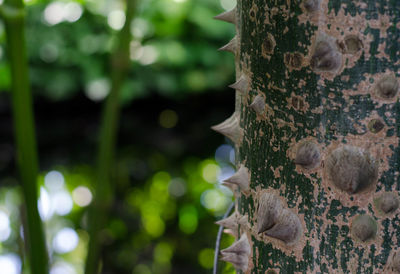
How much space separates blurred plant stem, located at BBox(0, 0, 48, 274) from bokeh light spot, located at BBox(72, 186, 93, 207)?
1457 millimetres

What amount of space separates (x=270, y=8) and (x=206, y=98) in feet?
5.56

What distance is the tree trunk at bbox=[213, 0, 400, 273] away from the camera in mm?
276

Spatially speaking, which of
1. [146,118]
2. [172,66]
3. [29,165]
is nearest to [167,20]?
[172,66]

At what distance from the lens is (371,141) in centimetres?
28

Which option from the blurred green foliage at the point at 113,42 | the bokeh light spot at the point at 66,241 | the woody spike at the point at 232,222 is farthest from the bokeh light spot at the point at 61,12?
the woody spike at the point at 232,222

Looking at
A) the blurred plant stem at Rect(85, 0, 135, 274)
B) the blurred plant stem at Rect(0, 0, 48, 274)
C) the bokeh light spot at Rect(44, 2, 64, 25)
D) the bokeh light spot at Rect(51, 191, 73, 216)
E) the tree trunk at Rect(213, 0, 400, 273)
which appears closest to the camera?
the tree trunk at Rect(213, 0, 400, 273)

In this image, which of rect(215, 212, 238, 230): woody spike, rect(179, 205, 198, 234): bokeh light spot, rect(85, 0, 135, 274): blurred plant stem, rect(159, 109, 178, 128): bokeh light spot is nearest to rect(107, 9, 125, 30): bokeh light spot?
rect(159, 109, 178, 128): bokeh light spot

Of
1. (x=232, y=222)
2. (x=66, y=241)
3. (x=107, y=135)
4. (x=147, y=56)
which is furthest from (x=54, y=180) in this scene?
(x=232, y=222)

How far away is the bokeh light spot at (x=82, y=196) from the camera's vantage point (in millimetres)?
2092

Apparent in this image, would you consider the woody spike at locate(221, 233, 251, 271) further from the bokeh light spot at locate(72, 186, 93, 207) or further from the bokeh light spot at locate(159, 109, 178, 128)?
Result: the bokeh light spot at locate(72, 186, 93, 207)

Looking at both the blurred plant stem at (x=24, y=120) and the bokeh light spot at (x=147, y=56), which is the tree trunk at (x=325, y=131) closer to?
the blurred plant stem at (x=24, y=120)

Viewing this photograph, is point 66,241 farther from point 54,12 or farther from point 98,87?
point 54,12

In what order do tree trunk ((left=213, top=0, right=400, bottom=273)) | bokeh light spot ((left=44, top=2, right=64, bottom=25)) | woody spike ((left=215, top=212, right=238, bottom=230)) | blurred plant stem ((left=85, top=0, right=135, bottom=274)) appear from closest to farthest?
tree trunk ((left=213, top=0, right=400, bottom=273)) < woody spike ((left=215, top=212, right=238, bottom=230)) < blurred plant stem ((left=85, top=0, right=135, bottom=274)) < bokeh light spot ((left=44, top=2, right=64, bottom=25))

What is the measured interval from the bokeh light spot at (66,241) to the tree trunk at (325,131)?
6.02 feet
